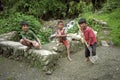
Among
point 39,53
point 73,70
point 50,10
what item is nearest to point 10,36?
point 39,53

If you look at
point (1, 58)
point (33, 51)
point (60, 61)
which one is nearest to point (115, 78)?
point (60, 61)

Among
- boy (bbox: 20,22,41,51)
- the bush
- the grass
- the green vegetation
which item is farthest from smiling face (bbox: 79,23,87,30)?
the green vegetation

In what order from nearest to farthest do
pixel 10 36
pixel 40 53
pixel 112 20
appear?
pixel 40 53 → pixel 10 36 → pixel 112 20

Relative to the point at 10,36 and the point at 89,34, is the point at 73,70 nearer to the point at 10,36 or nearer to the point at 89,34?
the point at 89,34

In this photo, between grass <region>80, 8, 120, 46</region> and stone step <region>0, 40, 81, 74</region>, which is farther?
grass <region>80, 8, 120, 46</region>

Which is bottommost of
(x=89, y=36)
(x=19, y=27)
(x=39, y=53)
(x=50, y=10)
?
(x=50, y=10)

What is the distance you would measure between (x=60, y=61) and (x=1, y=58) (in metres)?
1.80

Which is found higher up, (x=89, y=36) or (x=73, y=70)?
(x=89, y=36)

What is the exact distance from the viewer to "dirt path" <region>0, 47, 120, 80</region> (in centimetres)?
697

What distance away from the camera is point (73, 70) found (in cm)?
737

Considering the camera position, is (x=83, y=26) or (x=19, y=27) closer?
(x=83, y=26)

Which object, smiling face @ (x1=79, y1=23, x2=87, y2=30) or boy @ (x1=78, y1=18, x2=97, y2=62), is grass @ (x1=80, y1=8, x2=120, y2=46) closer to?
boy @ (x1=78, y1=18, x2=97, y2=62)

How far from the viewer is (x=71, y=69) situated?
24.4 feet

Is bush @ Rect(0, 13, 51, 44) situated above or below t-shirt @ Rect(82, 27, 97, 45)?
below
